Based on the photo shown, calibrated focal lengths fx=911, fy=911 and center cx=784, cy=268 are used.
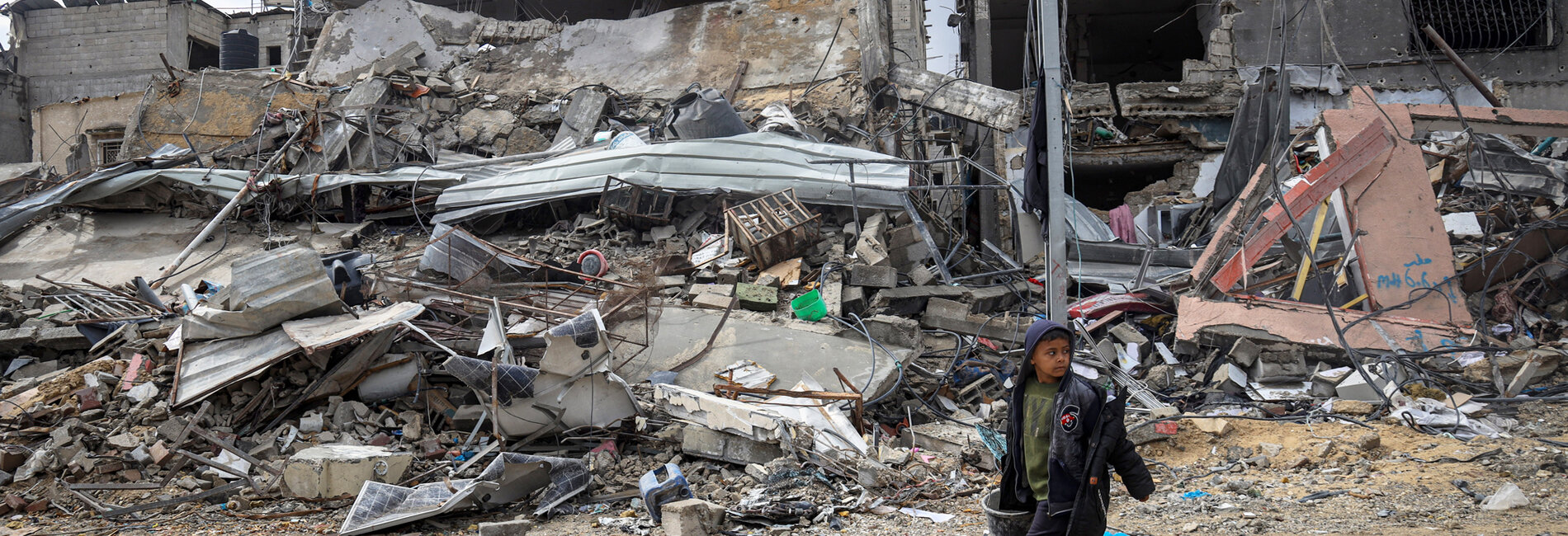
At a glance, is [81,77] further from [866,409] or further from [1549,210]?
[1549,210]

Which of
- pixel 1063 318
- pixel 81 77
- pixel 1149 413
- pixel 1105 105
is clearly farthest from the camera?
pixel 81 77

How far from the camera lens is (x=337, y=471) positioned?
221 inches

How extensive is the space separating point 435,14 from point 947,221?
10.2m

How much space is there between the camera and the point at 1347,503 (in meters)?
4.67

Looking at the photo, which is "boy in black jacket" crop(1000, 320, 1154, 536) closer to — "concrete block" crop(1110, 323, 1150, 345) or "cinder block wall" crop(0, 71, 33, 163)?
"concrete block" crop(1110, 323, 1150, 345)

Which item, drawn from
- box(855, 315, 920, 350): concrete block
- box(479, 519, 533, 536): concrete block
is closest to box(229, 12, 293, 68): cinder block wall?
box(855, 315, 920, 350): concrete block

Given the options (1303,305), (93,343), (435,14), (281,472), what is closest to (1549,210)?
(1303,305)

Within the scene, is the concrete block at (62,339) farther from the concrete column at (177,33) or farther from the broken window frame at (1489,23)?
the concrete column at (177,33)

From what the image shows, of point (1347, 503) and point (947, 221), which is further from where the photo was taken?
point (947, 221)

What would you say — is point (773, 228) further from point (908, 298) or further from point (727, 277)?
point (908, 298)

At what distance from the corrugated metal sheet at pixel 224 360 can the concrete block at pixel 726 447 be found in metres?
2.92

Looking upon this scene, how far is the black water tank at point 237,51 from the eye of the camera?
22.8 meters

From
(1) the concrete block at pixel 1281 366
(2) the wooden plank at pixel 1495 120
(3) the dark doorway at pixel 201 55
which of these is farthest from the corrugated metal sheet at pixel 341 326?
(3) the dark doorway at pixel 201 55

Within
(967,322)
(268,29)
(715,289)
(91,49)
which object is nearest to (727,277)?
(715,289)
